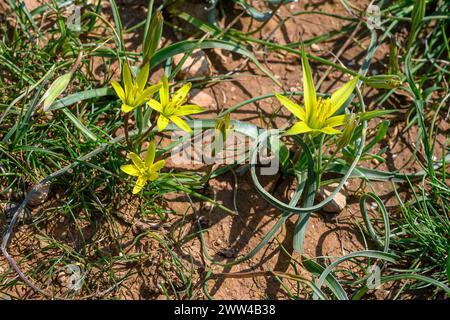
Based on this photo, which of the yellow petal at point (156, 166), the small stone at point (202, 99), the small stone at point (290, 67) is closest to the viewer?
the yellow petal at point (156, 166)

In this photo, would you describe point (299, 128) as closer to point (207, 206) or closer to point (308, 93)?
point (308, 93)

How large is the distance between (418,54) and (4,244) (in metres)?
1.85

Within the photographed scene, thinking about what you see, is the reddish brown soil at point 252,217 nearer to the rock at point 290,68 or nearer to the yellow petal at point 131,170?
the rock at point 290,68

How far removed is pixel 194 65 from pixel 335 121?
Answer: 2.39 ft

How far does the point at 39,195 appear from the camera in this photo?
2.08m

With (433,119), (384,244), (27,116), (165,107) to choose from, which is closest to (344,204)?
(384,244)

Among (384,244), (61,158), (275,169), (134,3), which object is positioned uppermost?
(134,3)

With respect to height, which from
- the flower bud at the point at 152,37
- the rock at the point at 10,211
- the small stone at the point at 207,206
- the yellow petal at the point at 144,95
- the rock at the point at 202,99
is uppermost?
the flower bud at the point at 152,37

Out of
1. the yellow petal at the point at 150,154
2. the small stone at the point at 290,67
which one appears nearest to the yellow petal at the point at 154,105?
the yellow petal at the point at 150,154

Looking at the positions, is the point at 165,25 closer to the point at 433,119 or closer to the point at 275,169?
the point at 275,169

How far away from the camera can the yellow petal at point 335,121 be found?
1924 mm

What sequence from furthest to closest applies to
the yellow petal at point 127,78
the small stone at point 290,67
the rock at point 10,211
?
1. the small stone at point 290,67
2. the rock at point 10,211
3. the yellow petal at point 127,78

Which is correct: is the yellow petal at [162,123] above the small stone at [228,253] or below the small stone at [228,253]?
above

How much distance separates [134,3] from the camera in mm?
2582
